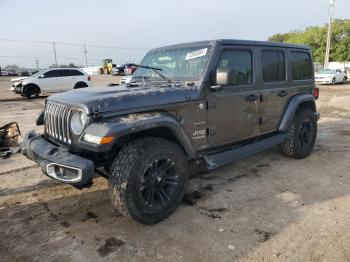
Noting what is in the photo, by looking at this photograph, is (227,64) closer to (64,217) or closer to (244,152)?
(244,152)

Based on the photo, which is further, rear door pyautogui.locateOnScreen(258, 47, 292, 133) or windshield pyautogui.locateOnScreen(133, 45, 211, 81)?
rear door pyautogui.locateOnScreen(258, 47, 292, 133)

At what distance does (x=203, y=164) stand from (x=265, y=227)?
1.04 metres

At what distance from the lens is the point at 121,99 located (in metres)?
3.26

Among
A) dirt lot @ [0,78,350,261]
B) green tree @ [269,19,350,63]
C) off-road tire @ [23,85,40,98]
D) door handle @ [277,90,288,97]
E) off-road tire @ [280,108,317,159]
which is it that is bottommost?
dirt lot @ [0,78,350,261]

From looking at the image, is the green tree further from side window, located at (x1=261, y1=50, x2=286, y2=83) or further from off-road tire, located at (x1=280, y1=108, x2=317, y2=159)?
side window, located at (x1=261, y1=50, x2=286, y2=83)

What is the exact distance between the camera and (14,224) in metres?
3.50

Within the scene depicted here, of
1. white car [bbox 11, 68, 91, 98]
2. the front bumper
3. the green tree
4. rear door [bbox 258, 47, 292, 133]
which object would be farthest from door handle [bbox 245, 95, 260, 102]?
the green tree

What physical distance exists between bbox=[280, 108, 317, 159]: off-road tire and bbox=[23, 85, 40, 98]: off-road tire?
1512 cm

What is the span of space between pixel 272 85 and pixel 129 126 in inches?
108

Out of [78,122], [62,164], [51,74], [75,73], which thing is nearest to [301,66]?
[78,122]

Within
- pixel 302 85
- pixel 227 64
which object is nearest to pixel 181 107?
pixel 227 64

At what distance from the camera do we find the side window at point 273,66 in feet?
15.8

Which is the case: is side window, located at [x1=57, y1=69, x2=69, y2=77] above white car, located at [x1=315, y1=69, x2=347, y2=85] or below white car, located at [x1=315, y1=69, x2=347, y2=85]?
above

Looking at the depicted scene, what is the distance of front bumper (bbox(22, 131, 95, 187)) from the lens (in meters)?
2.97
